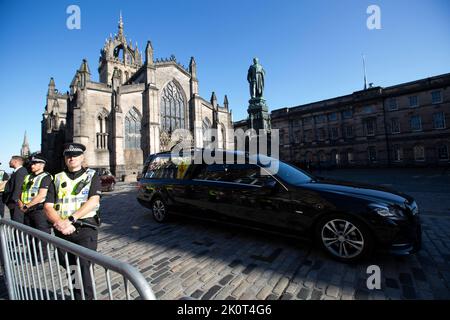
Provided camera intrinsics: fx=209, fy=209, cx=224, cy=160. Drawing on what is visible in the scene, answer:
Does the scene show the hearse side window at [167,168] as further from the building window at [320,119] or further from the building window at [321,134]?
the building window at [320,119]

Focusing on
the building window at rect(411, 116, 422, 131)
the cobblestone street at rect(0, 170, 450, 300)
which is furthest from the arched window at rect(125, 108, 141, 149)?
the building window at rect(411, 116, 422, 131)

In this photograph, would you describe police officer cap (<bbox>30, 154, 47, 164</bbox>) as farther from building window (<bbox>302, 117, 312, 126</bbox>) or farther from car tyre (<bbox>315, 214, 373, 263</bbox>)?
building window (<bbox>302, 117, 312, 126</bbox>)

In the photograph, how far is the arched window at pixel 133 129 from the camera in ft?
87.6

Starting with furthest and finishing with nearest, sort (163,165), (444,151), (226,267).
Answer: (444,151) → (163,165) → (226,267)

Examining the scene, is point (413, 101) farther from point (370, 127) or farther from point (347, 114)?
point (347, 114)

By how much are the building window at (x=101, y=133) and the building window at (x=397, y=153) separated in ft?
128

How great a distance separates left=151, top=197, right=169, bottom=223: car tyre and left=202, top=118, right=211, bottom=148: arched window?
2704cm

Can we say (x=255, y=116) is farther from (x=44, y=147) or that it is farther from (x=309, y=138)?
(x=44, y=147)

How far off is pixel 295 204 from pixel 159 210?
3.90 meters

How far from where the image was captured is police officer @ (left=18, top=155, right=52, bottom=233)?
11.5 ft

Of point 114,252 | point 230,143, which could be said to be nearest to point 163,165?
point 114,252

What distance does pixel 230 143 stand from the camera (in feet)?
122

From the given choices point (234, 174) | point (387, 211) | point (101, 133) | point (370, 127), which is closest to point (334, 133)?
point (370, 127)
